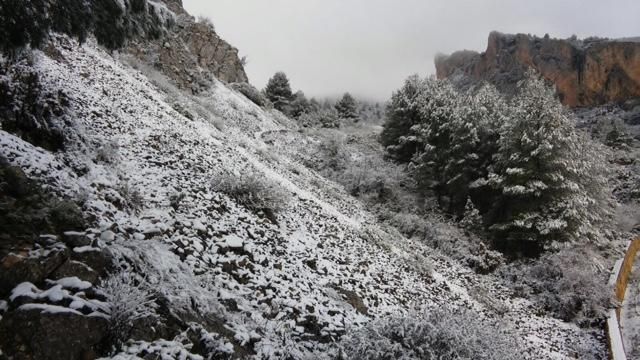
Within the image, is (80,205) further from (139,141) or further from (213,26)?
(213,26)

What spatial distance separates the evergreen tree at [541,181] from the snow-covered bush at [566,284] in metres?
1.46

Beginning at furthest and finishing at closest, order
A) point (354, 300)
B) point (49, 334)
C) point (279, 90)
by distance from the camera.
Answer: point (279, 90)
point (354, 300)
point (49, 334)

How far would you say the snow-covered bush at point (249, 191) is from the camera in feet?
32.8

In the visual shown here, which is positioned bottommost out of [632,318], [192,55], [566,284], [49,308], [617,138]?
[49,308]

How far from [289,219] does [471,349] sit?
6.09m

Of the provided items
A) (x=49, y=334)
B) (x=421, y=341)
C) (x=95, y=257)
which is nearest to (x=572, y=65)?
(x=421, y=341)

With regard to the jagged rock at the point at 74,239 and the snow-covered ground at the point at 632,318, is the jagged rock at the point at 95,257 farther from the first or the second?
the snow-covered ground at the point at 632,318

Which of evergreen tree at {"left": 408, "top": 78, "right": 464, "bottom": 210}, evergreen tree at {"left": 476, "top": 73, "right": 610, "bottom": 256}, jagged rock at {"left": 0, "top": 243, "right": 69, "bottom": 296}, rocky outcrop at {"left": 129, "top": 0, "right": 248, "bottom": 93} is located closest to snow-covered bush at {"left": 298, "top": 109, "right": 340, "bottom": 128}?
rocky outcrop at {"left": 129, "top": 0, "right": 248, "bottom": 93}

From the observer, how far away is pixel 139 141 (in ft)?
33.6

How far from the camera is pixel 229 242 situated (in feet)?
25.9

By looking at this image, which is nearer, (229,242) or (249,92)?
(229,242)

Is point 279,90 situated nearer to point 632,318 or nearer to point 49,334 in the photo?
point 632,318

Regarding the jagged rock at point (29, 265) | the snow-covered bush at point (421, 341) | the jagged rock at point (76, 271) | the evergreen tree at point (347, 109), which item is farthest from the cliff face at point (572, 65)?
the jagged rock at point (29, 265)

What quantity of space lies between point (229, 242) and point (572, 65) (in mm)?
88410
